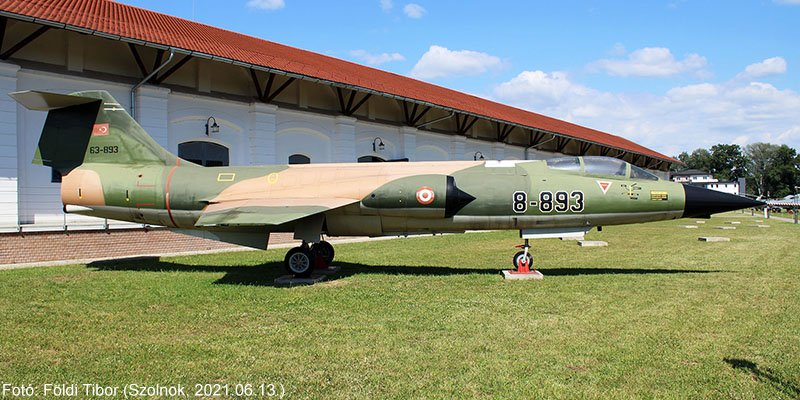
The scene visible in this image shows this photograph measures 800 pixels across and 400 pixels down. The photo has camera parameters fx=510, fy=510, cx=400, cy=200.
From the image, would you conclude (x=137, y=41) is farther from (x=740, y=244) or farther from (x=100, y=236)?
(x=740, y=244)

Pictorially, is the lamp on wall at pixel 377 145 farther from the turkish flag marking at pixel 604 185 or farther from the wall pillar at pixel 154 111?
the turkish flag marking at pixel 604 185

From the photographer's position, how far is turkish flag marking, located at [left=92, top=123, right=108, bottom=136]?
43.3ft

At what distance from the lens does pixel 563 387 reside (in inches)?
190

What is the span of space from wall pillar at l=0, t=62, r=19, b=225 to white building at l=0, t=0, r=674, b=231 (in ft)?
0.09

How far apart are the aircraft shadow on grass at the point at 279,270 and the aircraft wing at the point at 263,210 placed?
1.40 metres

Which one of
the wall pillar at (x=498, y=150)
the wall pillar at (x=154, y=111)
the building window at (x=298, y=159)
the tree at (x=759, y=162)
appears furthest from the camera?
the tree at (x=759, y=162)

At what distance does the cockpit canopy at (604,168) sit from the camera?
469 inches

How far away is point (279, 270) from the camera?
13.0 m

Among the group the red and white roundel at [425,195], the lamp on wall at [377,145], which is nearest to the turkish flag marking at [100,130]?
the red and white roundel at [425,195]

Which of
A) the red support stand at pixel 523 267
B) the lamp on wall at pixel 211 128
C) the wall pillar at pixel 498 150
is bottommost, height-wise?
the red support stand at pixel 523 267

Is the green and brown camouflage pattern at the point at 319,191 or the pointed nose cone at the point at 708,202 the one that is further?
the green and brown camouflage pattern at the point at 319,191

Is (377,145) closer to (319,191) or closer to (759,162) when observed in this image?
(319,191)

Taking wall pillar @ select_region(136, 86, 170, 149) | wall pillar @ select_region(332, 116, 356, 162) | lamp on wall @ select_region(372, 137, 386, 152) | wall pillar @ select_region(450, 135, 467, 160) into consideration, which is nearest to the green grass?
wall pillar @ select_region(136, 86, 170, 149)

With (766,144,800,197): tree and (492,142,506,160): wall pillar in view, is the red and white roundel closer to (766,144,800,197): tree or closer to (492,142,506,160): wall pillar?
(492,142,506,160): wall pillar
